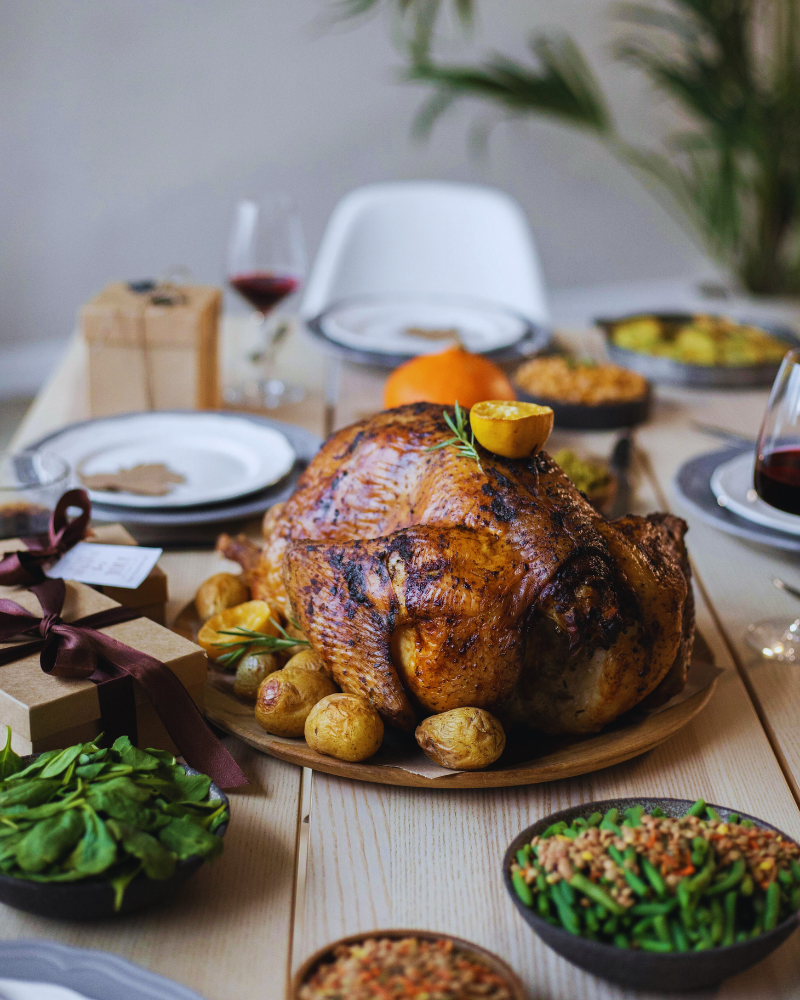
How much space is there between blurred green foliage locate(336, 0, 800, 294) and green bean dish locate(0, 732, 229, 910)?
131 inches

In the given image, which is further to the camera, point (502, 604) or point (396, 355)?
point (396, 355)

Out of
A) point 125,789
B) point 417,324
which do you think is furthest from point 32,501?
point 417,324

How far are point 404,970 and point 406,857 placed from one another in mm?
189

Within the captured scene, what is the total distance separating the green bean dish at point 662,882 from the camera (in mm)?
719

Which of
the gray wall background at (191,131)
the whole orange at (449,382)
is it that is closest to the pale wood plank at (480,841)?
the whole orange at (449,382)

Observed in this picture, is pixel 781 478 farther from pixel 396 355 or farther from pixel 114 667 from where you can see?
pixel 396 355

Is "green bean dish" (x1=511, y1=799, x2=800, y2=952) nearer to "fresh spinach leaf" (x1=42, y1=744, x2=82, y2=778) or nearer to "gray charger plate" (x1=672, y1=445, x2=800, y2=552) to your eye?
"fresh spinach leaf" (x1=42, y1=744, x2=82, y2=778)

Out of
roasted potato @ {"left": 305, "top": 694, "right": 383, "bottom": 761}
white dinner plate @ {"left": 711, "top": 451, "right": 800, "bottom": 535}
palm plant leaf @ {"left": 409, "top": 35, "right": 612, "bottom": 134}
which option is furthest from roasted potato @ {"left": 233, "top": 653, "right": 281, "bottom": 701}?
palm plant leaf @ {"left": 409, "top": 35, "right": 612, "bottom": 134}

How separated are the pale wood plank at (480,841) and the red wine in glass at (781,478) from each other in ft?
0.97

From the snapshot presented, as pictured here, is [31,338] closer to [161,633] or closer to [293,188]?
[293,188]

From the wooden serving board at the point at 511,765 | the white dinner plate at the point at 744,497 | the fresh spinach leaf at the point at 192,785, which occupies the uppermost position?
the fresh spinach leaf at the point at 192,785

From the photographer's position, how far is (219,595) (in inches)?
47.7

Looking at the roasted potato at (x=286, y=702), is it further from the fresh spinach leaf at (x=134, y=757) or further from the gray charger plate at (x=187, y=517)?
the gray charger plate at (x=187, y=517)

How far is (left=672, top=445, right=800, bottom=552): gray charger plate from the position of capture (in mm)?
1473
